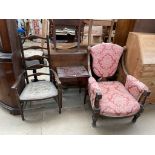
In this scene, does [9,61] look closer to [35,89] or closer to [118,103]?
[35,89]

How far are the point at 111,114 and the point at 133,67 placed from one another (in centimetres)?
79

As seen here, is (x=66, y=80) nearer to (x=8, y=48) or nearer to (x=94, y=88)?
(x=94, y=88)

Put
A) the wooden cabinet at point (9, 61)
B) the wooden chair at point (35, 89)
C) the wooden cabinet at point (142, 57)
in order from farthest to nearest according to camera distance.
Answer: the wooden cabinet at point (142, 57)
the wooden chair at point (35, 89)
the wooden cabinet at point (9, 61)

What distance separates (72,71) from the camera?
7.86 feet

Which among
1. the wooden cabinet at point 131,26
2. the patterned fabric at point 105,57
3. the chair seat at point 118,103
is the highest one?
the wooden cabinet at point 131,26

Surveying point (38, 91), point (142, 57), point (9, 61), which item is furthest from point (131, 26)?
point (9, 61)

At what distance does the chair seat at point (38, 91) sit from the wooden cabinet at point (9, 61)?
23cm

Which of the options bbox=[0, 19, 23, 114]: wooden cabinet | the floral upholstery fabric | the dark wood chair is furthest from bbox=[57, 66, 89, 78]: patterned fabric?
bbox=[0, 19, 23, 114]: wooden cabinet

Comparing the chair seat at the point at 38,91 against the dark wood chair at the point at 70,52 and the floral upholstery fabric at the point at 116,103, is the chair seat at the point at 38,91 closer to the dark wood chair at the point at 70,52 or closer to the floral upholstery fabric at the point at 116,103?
the dark wood chair at the point at 70,52

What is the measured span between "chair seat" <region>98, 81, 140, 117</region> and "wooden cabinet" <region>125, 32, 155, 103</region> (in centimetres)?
34

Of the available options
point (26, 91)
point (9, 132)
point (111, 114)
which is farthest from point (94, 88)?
point (9, 132)

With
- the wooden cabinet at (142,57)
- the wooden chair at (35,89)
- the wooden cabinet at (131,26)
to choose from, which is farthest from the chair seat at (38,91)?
the wooden cabinet at (131,26)

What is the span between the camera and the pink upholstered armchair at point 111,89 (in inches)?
75.7

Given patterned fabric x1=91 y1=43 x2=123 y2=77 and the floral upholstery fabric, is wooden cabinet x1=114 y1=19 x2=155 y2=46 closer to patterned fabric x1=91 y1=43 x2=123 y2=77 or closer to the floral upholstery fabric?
patterned fabric x1=91 y1=43 x2=123 y2=77
